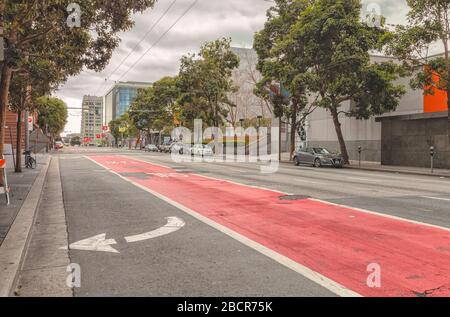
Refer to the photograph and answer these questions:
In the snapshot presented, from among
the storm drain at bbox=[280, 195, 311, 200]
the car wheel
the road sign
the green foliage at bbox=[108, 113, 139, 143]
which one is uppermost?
the green foliage at bbox=[108, 113, 139, 143]

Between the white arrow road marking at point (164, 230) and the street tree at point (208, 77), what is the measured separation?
42957mm

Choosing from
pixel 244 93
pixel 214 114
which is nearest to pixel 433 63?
pixel 214 114

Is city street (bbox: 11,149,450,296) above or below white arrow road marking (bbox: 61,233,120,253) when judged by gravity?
above

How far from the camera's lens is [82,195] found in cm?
1320

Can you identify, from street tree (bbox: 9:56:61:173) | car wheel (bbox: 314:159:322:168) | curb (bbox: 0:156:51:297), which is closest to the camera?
curb (bbox: 0:156:51:297)

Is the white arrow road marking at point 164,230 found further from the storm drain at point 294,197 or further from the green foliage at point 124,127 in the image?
the green foliage at point 124,127

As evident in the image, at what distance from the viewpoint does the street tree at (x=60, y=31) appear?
34.8 ft

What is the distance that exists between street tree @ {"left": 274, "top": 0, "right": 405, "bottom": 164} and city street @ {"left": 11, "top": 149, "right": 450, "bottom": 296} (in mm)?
17754

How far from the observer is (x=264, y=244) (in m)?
6.76

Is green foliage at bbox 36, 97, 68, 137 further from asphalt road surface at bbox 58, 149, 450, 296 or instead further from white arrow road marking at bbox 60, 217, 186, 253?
white arrow road marking at bbox 60, 217, 186, 253

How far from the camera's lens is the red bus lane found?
16.6 feet

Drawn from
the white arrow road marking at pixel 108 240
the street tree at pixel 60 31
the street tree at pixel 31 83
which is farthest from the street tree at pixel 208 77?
the white arrow road marking at pixel 108 240

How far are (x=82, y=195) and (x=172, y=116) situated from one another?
6424 cm

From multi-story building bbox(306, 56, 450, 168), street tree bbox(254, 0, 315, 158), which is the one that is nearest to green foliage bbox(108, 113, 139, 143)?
street tree bbox(254, 0, 315, 158)
